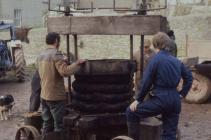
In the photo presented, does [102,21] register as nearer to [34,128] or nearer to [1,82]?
[34,128]

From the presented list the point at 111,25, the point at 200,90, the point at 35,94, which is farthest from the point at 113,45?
the point at 111,25

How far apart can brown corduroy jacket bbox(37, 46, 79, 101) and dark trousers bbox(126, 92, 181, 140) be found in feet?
3.71

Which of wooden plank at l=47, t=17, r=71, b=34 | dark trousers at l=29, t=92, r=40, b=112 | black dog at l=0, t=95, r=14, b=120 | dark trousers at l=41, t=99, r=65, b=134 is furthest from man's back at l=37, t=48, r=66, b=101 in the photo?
black dog at l=0, t=95, r=14, b=120

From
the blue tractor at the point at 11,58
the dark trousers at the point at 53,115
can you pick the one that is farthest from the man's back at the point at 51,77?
the blue tractor at the point at 11,58

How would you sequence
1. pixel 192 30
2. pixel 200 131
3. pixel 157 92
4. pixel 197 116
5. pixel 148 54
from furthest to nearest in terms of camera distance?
pixel 192 30
pixel 197 116
pixel 200 131
pixel 148 54
pixel 157 92

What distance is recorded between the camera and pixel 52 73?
7.58 meters

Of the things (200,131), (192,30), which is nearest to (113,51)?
(192,30)

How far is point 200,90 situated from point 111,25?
20.4ft

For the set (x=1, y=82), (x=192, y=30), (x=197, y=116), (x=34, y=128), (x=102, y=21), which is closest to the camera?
(x=102, y=21)

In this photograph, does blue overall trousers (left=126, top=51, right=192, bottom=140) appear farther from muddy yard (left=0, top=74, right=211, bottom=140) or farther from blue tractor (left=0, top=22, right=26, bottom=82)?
blue tractor (left=0, top=22, right=26, bottom=82)

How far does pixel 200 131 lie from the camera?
33.1 feet

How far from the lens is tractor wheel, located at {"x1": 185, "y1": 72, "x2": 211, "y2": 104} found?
1297 centimetres

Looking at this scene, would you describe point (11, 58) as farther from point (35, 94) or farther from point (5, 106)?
point (35, 94)

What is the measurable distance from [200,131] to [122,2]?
357 cm
